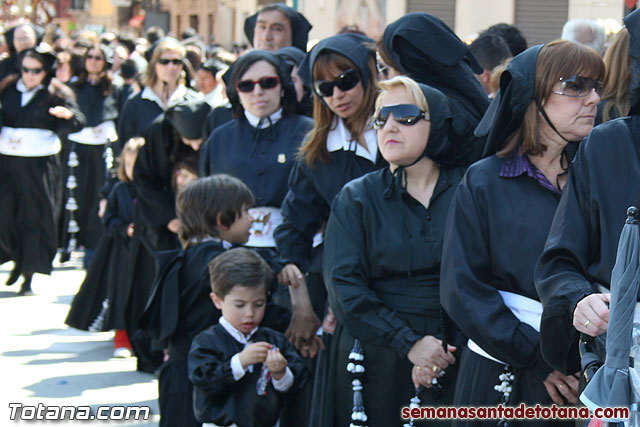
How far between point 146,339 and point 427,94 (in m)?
1.98

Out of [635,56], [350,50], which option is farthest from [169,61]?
[635,56]

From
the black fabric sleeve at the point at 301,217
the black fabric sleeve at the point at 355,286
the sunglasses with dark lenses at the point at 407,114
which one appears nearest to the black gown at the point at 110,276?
the black fabric sleeve at the point at 301,217

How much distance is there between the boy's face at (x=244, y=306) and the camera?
16.6 ft

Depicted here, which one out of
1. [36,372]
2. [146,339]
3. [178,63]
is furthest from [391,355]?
[178,63]

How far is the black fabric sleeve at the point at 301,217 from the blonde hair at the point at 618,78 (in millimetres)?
1311

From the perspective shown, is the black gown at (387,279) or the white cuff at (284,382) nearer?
the black gown at (387,279)

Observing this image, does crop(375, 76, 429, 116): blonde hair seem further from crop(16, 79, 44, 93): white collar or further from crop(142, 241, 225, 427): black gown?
crop(16, 79, 44, 93): white collar

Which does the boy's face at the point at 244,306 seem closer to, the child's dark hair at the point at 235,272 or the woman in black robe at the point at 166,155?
the child's dark hair at the point at 235,272

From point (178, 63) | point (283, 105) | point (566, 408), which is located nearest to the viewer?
point (566, 408)

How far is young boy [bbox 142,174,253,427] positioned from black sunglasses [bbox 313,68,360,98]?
0.56 metres

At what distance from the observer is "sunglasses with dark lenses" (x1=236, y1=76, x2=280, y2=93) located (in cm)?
627

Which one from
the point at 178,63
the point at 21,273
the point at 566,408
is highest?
the point at 178,63

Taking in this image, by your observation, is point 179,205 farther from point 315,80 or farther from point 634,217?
point 634,217

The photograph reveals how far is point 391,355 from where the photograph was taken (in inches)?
183
